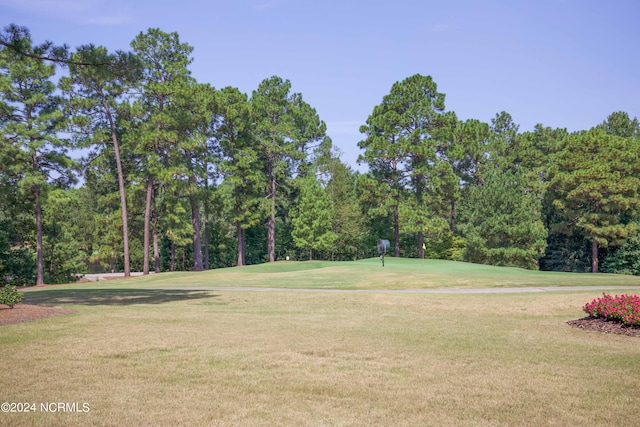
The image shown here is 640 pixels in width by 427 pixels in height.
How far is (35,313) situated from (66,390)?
7.61 meters

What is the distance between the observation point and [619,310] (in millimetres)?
12102

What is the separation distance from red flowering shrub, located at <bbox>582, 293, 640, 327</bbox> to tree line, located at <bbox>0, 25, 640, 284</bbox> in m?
31.1

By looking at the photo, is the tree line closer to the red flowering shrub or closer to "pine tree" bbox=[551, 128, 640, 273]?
"pine tree" bbox=[551, 128, 640, 273]

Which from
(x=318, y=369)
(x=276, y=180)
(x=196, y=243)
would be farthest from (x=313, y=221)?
(x=318, y=369)

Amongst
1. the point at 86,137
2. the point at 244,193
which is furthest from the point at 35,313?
the point at 244,193

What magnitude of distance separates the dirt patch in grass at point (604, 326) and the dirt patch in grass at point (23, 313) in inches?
533

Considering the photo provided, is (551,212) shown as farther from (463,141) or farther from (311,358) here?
(311,358)

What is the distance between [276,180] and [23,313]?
137ft

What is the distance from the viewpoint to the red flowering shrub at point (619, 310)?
38.3 feet

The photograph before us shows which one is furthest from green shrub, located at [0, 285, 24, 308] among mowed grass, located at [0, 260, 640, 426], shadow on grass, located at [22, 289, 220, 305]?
shadow on grass, located at [22, 289, 220, 305]

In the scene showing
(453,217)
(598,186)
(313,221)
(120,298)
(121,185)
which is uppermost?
(598,186)

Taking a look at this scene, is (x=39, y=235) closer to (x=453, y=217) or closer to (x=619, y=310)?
(x=619, y=310)

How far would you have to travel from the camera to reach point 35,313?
1302cm

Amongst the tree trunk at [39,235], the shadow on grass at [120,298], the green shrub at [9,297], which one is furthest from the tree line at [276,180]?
the green shrub at [9,297]
